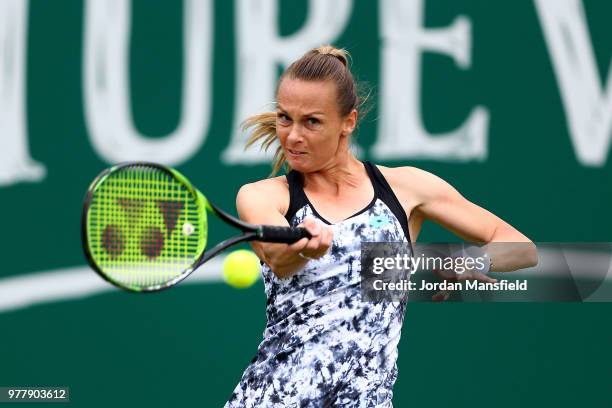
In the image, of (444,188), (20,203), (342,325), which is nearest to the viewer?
(342,325)

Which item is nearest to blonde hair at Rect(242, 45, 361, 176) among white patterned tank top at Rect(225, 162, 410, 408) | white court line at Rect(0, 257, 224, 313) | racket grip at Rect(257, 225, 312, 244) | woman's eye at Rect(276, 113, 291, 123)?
woman's eye at Rect(276, 113, 291, 123)

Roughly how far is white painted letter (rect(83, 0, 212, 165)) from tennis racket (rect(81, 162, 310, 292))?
62.9 inches

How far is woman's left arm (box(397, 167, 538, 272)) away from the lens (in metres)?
3.42

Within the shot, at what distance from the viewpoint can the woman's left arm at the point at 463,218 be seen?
3422mm

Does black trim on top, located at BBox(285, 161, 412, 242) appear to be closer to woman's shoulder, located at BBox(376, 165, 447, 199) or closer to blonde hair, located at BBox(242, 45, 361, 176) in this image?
woman's shoulder, located at BBox(376, 165, 447, 199)

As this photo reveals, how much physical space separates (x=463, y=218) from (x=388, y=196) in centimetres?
30

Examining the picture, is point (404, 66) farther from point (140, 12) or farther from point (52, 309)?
point (52, 309)

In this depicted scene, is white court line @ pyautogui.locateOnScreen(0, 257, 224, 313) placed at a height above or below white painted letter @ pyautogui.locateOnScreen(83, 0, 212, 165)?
below

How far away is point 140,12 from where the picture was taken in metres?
4.65

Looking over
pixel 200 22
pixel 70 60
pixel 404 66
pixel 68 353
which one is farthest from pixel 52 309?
pixel 404 66

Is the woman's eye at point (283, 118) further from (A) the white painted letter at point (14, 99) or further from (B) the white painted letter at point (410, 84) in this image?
(A) the white painted letter at point (14, 99)

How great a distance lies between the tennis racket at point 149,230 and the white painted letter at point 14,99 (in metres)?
Result: 1.69

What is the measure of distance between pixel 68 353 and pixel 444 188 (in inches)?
73.8

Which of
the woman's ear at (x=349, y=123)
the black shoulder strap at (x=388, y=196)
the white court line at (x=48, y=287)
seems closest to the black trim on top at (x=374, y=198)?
the black shoulder strap at (x=388, y=196)
